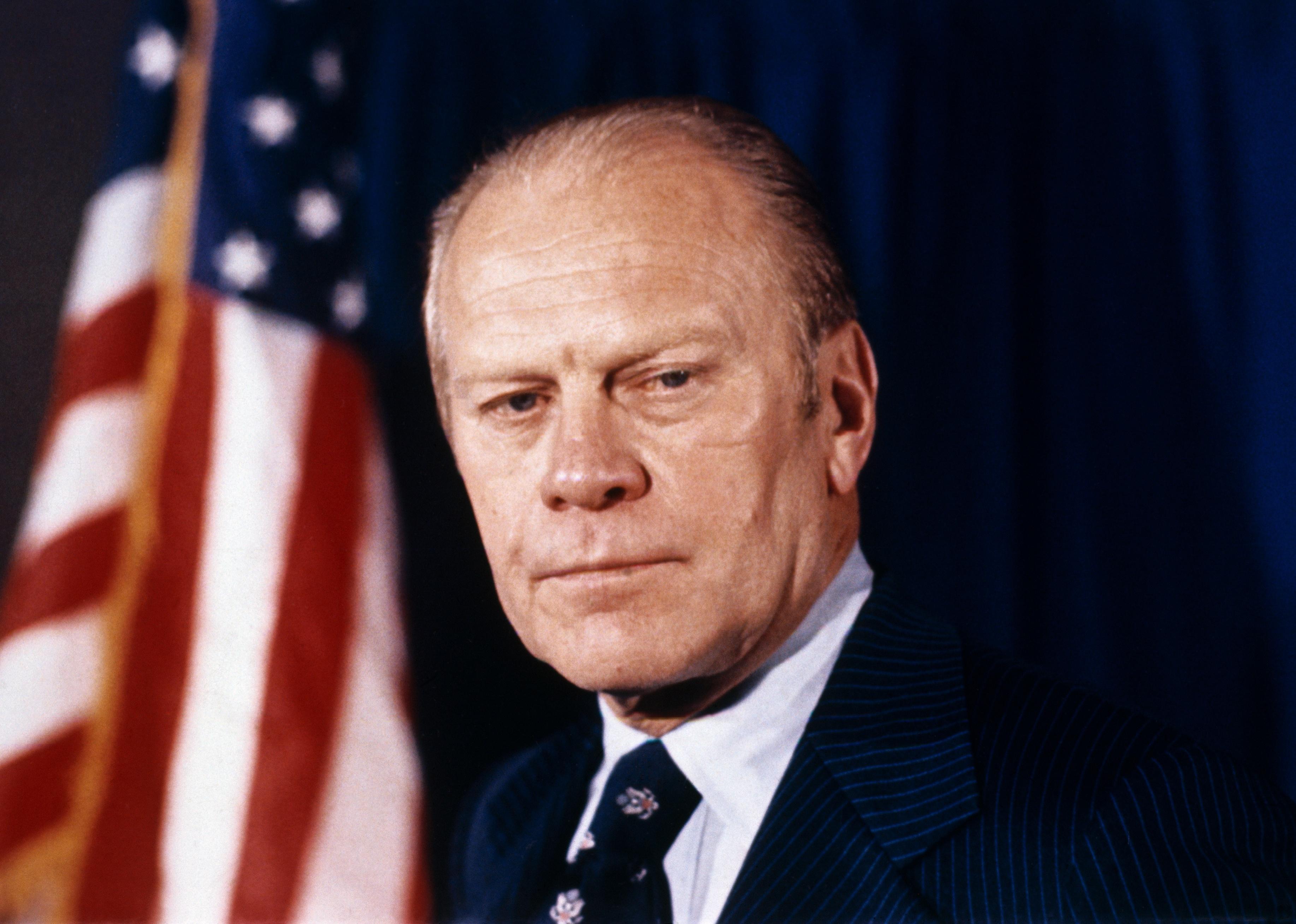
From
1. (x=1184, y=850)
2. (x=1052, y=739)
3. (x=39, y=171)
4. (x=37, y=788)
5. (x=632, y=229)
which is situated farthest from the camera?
(x=39, y=171)

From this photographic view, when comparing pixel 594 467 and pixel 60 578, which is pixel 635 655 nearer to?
pixel 594 467

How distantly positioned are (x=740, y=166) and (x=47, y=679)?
127 centimetres

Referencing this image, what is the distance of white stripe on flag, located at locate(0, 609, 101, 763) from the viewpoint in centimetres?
156

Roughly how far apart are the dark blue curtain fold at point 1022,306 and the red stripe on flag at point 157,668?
0.98ft

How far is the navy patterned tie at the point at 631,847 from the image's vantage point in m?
1.41

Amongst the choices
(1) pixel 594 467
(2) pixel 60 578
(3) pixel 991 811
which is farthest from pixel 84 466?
(3) pixel 991 811

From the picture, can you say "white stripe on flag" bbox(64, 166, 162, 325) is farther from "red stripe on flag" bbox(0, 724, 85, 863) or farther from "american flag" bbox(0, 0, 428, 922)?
"red stripe on flag" bbox(0, 724, 85, 863)

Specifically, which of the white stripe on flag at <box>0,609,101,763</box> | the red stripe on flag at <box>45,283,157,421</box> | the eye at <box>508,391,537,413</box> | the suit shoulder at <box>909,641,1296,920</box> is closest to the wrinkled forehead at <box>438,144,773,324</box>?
the eye at <box>508,391,537,413</box>

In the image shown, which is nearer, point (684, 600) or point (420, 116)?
point (684, 600)

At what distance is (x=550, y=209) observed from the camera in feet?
4.81

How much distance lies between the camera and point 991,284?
159 cm

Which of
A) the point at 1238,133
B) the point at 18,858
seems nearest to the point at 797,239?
the point at 1238,133

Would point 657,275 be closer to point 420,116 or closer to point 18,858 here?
point 420,116

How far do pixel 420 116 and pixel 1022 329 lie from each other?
3.30 feet
